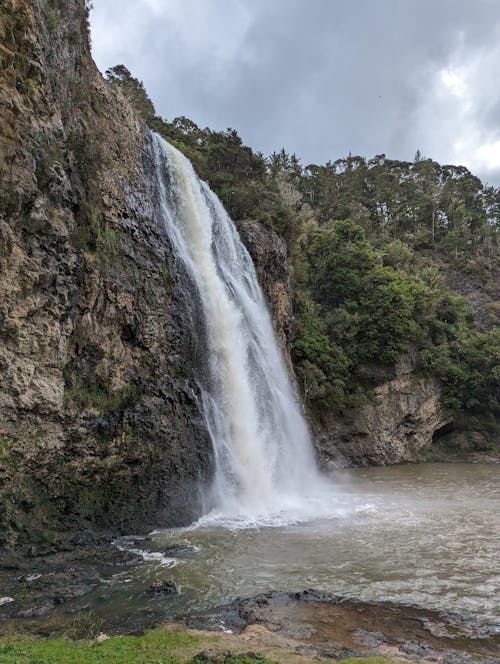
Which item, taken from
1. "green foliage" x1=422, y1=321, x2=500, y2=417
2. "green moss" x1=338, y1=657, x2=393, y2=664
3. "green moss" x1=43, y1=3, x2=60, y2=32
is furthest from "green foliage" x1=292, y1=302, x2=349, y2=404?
"green moss" x1=338, y1=657, x2=393, y2=664

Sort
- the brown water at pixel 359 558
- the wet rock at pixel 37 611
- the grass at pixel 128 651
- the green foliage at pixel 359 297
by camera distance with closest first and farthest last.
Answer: the grass at pixel 128 651, the wet rock at pixel 37 611, the brown water at pixel 359 558, the green foliage at pixel 359 297

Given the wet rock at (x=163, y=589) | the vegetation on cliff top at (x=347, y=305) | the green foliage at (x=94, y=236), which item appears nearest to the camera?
the wet rock at (x=163, y=589)

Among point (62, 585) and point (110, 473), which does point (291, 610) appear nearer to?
point (62, 585)

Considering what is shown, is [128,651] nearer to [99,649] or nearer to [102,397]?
[99,649]

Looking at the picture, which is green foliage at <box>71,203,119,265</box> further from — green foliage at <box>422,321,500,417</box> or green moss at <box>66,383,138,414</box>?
green foliage at <box>422,321,500,417</box>

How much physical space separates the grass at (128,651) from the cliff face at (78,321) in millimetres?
4716

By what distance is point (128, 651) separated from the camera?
5.96 metres

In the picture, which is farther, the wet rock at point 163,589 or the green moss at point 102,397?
the green moss at point 102,397

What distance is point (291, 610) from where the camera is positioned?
7906mm

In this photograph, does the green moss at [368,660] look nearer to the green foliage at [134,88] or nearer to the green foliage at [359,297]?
the green foliage at [359,297]

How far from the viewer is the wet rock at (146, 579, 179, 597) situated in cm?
862

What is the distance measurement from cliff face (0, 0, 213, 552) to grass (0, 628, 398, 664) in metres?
4.72

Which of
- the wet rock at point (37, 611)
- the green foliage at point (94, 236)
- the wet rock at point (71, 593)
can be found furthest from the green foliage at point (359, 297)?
the wet rock at point (37, 611)

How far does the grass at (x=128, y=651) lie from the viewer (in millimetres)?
→ 5543
